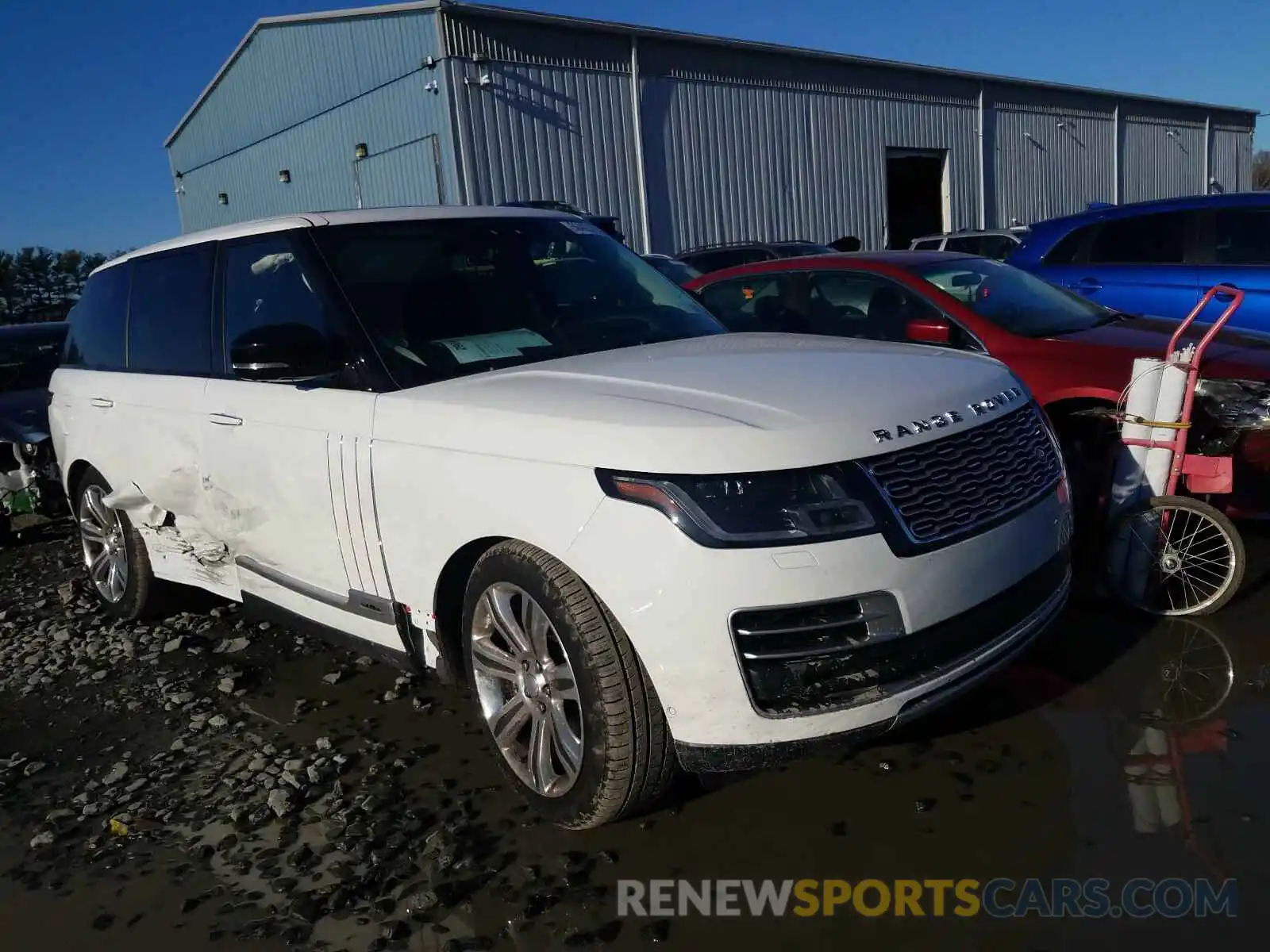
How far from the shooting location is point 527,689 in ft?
10.2

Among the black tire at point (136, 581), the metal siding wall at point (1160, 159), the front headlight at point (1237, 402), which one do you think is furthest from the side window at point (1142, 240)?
the metal siding wall at point (1160, 159)

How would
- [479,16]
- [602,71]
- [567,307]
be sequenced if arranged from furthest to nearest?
[602,71] → [479,16] → [567,307]

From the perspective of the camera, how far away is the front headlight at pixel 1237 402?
14.9 ft

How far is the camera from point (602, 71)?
18.8 m

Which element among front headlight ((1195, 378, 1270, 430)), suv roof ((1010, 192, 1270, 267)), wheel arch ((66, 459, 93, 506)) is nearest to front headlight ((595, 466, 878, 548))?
front headlight ((1195, 378, 1270, 430))

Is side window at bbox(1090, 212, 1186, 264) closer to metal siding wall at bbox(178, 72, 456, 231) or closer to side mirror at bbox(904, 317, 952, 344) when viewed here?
side mirror at bbox(904, 317, 952, 344)

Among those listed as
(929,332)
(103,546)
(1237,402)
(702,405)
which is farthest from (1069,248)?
(103,546)

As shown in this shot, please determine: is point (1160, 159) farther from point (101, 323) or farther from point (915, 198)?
point (101, 323)

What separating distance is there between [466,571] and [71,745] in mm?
2050

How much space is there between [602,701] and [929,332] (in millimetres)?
3244

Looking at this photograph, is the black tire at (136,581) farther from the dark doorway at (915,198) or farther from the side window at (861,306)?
the dark doorway at (915,198)

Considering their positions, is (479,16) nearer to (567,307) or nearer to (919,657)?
(567,307)

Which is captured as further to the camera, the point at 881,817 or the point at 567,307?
the point at 567,307

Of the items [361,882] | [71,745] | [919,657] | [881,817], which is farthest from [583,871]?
[71,745]
